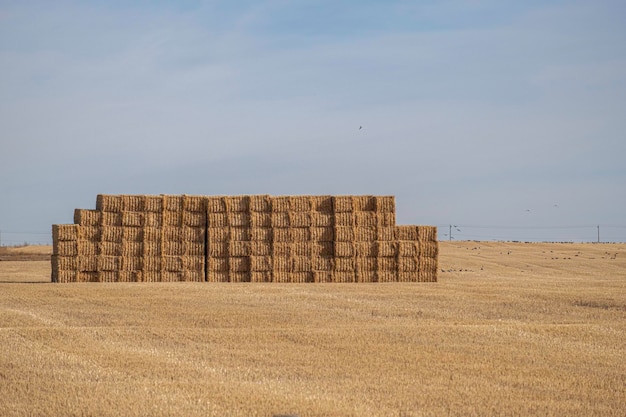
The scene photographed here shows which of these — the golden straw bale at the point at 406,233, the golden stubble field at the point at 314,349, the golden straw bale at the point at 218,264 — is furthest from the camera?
the golden straw bale at the point at 406,233

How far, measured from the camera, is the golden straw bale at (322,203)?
29.2 meters

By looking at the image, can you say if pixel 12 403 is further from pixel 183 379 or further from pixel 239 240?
pixel 239 240

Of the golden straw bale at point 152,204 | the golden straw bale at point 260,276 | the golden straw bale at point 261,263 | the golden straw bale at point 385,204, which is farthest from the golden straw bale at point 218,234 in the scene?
the golden straw bale at point 385,204

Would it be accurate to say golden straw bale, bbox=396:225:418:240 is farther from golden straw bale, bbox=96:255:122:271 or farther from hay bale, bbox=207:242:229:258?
golden straw bale, bbox=96:255:122:271

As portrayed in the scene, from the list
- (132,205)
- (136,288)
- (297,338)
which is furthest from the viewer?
(132,205)

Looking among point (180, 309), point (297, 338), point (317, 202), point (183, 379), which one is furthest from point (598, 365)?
point (317, 202)

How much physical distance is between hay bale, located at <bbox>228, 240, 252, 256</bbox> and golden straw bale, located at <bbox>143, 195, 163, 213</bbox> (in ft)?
7.55

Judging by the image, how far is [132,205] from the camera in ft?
93.9

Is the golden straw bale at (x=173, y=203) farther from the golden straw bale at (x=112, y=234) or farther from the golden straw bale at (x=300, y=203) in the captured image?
the golden straw bale at (x=300, y=203)

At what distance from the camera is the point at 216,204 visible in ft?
94.6

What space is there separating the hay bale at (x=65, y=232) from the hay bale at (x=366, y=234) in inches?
321

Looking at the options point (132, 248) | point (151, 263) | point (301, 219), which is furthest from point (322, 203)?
point (132, 248)

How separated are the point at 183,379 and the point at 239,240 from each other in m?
16.0

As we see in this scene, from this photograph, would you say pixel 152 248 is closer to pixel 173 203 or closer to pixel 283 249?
pixel 173 203
